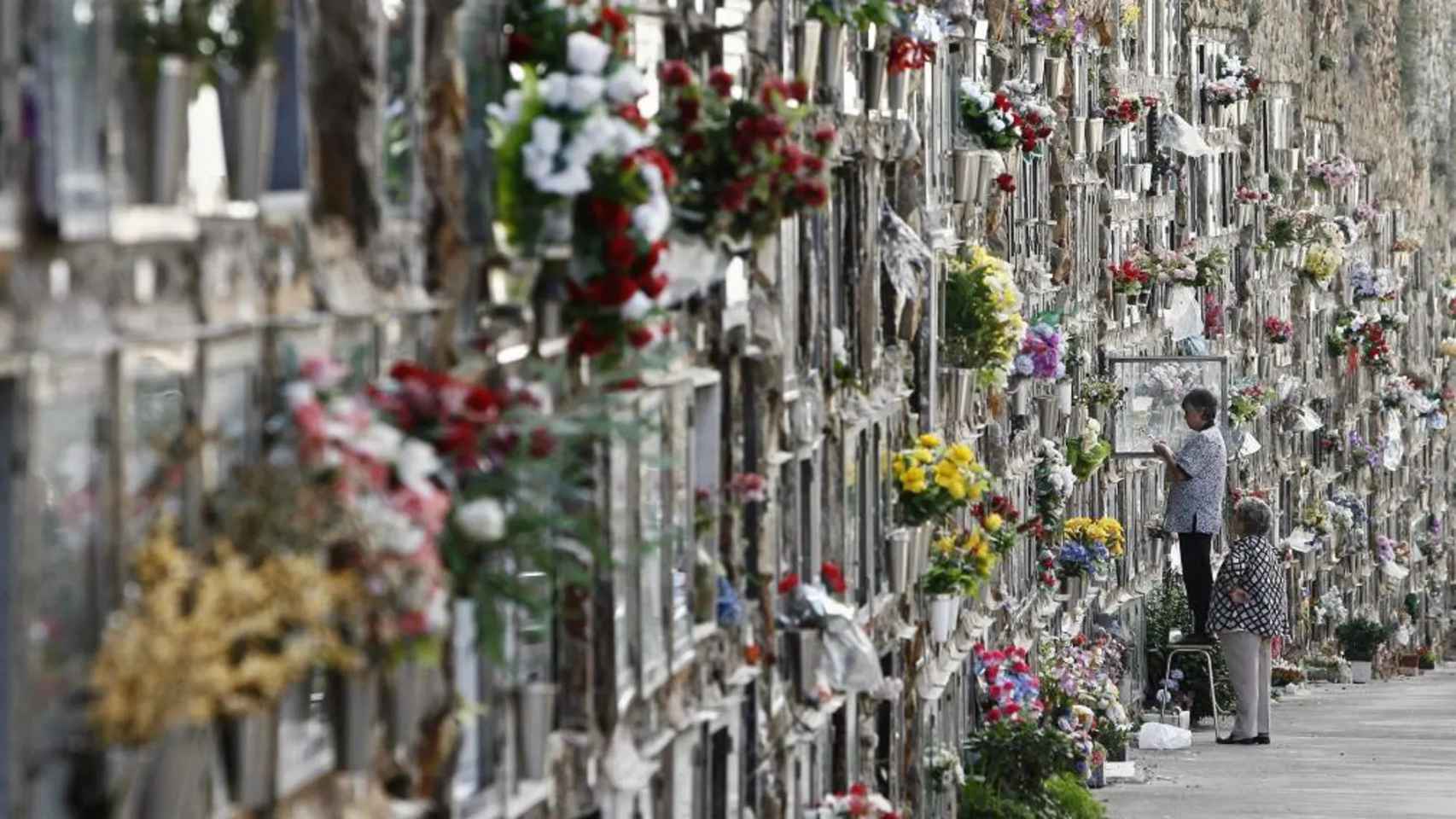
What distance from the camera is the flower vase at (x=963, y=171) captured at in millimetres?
22031

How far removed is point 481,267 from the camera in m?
9.86

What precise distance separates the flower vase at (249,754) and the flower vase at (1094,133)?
75.4ft

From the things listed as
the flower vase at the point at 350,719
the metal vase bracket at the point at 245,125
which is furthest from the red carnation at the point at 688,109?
the metal vase bracket at the point at 245,125

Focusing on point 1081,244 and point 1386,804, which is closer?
point 1386,804

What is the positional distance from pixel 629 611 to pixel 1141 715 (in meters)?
19.6

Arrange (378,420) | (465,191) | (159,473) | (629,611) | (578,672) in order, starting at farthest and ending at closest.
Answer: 1. (629,611)
2. (578,672)
3. (465,191)
4. (378,420)
5. (159,473)

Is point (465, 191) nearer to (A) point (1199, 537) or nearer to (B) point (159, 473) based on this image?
(B) point (159, 473)

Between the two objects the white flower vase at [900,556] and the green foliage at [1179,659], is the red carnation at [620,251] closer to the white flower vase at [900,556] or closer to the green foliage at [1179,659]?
the white flower vase at [900,556]

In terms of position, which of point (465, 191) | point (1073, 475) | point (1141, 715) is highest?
point (465, 191)

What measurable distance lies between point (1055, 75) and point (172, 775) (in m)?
21.6

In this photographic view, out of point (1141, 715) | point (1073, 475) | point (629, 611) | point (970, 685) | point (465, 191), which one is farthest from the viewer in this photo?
point (1141, 715)

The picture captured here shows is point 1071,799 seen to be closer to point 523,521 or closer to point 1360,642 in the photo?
point 523,521

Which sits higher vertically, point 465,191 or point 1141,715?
point 465,191

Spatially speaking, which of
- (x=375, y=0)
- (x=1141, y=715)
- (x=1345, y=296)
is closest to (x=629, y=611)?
(x=375, y=0)
